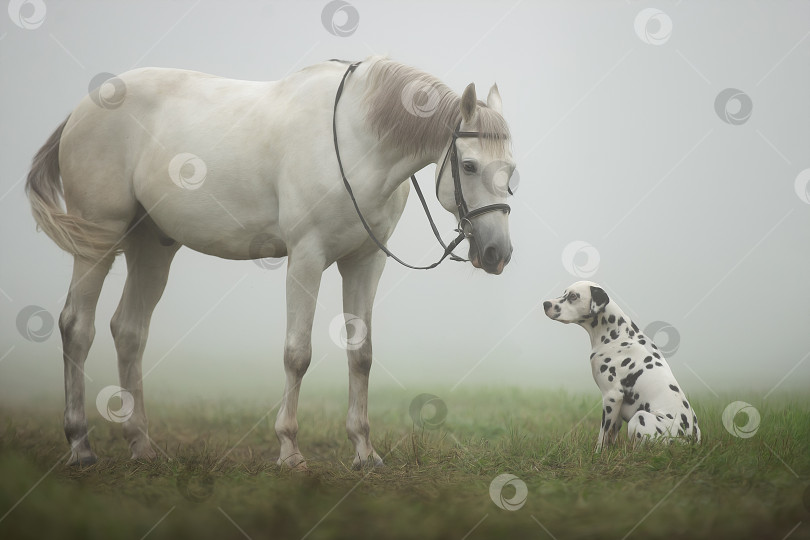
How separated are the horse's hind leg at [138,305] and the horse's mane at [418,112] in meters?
1.82

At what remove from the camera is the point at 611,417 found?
4.23m

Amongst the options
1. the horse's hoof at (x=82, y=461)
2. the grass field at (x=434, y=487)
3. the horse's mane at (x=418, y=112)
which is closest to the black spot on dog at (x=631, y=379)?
the grass field at (x=434, y=487)

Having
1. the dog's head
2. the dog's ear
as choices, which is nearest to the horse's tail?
the dog's head

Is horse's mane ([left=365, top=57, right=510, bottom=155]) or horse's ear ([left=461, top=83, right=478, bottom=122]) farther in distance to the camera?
horse's mane ([left=365, top=57, right=510, bottom=155])

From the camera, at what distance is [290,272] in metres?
4.31

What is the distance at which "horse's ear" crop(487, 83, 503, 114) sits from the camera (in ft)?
13.8

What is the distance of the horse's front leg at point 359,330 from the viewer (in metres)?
4.61

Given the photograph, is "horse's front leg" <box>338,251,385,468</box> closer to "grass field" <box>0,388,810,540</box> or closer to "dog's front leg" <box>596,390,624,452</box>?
"grass field" <box>0,388,810,540</box>

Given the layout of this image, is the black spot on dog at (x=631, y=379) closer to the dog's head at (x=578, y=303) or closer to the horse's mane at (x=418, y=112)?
the dog's head at (x=578, y=303)

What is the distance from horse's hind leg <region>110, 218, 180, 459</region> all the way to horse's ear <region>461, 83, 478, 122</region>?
2311mm

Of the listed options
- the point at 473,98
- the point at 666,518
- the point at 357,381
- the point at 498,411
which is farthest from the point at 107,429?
the point at 666,518

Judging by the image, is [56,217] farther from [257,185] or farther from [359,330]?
[359,330]

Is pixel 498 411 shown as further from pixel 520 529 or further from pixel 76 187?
pixel 76 187

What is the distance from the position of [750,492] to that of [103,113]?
164 inches
